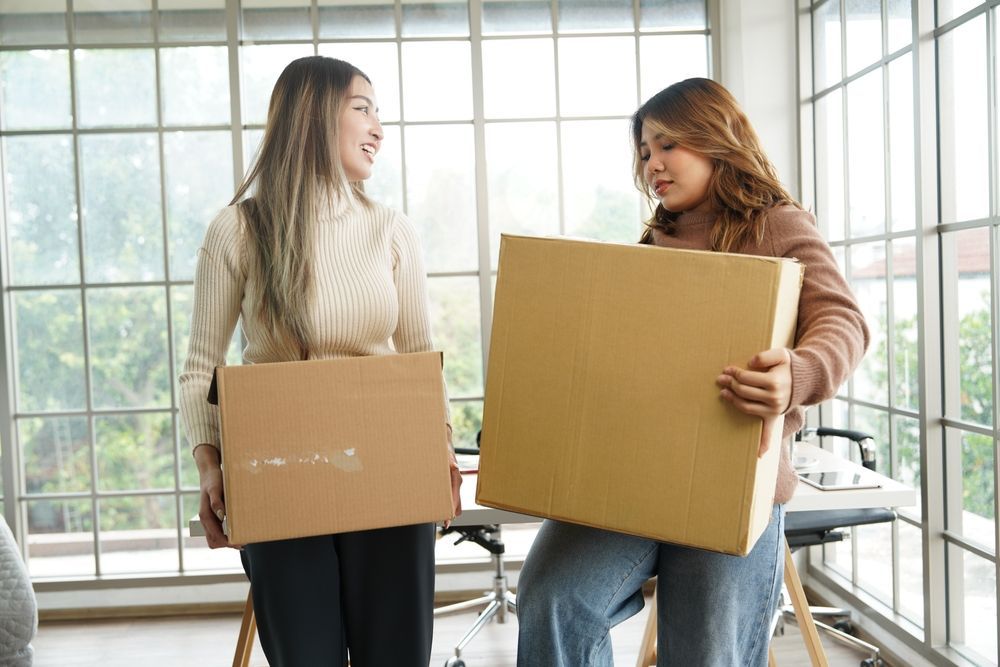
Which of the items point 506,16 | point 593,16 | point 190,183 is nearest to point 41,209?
point 190,183

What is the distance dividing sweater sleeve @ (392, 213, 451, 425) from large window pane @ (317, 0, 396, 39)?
188 centimetres

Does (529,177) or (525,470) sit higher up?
(529,177)

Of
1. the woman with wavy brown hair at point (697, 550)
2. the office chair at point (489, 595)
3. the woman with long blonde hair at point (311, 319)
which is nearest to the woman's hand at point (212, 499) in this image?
the woman with long blonde hair at point (311, 319)

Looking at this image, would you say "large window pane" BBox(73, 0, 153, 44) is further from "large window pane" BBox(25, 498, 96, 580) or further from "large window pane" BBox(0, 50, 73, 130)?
"large window pane" BBox(25, 498, 96, 580)

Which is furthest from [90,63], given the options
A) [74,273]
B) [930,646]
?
[930,646]

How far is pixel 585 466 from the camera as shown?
1051 millimetres

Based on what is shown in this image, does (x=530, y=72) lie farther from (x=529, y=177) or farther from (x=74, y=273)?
(x=74, y=273)

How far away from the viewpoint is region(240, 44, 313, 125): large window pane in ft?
9.86

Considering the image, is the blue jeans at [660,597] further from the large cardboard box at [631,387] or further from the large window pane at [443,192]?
the large window pane at [443,192]

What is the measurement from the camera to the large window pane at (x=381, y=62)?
119 inches

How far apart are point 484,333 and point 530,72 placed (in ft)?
3.32

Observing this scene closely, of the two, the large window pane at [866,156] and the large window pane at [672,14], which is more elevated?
the large window pane at [672,14]

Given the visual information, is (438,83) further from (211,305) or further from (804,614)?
(804,614)

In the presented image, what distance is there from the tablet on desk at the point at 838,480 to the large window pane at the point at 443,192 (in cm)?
156
